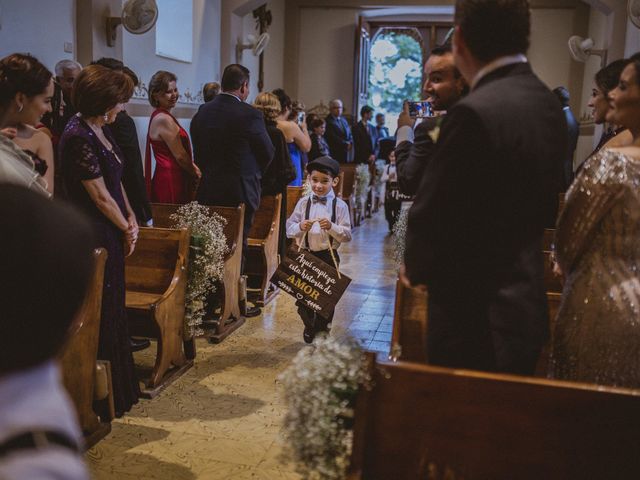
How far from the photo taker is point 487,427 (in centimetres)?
168

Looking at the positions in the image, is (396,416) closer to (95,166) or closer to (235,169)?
(95,166)

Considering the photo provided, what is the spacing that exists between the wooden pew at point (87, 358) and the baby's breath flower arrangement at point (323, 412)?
1.66 m

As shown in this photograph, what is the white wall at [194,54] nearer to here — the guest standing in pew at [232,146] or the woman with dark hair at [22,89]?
the guest standing in pew at [232,146]

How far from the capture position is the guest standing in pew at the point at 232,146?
5.41 m

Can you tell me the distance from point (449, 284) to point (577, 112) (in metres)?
12.9

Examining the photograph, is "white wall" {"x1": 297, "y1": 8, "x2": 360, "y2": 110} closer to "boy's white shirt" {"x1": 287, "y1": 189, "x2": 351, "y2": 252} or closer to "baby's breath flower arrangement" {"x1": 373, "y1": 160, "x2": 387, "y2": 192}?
"baby's breath flower arrangement" {"x1": 373, "y1": 160, "x2": 387, "y2": 192}

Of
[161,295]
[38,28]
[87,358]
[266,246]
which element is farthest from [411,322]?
[38,28]

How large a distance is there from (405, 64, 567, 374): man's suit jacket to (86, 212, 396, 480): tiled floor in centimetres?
33

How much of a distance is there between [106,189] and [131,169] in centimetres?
127

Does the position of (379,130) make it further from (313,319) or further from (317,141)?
(313,319)

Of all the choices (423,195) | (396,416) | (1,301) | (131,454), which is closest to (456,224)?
(423,195)

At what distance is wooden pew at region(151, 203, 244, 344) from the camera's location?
5250 mm

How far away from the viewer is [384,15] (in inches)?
598

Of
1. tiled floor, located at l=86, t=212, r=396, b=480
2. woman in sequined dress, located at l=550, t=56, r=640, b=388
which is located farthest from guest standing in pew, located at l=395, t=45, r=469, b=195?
tiled floor, located at l=86, t=212, r=396, b=480
